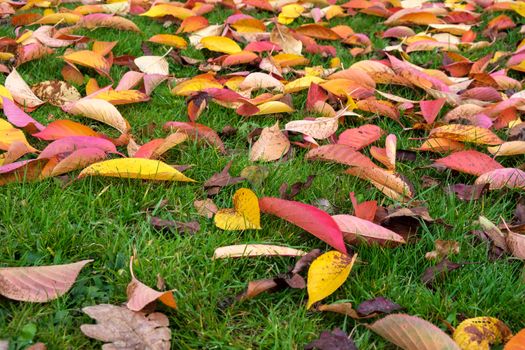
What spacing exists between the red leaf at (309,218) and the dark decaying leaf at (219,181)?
220 mm

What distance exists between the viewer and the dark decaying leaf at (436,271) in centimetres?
164

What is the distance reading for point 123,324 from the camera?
1.41 meters

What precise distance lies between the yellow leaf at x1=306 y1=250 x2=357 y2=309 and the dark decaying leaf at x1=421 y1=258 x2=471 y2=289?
0.65 ft

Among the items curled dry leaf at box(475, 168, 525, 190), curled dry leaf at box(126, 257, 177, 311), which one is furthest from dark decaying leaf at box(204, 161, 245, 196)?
curled dry leaf at box(475, 168, 525, 190)

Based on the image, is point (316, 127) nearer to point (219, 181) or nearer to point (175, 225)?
point (219, 181)

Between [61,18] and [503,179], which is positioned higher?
[61,18]

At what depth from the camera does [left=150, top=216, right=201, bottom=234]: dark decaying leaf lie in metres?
1.78

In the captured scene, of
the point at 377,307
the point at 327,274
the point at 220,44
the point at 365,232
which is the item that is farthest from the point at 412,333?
the point at 220,44

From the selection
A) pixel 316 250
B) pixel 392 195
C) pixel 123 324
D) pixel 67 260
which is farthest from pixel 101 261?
pixel 392 195

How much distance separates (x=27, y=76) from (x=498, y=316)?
2.09 m

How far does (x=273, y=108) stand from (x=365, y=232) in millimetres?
879

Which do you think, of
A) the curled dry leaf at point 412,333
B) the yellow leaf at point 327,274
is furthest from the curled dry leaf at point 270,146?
the curled dry leaf at point 412,333

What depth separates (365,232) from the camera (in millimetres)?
1725

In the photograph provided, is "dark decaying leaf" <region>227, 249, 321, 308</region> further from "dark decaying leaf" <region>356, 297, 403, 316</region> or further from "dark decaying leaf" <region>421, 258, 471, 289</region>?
"dark decaying leaf" <region>421, 258, 471, 289</region>
